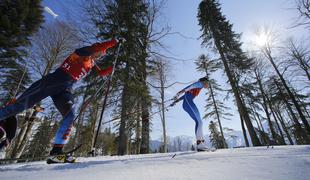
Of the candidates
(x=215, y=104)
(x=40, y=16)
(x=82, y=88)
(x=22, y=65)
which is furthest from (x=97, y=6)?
(x=215, y=104)

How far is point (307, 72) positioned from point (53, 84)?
2453cm

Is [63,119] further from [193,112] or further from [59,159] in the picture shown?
[193,112]

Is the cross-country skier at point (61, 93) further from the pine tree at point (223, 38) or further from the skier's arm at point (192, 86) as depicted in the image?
the pine tree at point (223, 38)

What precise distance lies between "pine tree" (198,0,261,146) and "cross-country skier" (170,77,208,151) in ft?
27.0

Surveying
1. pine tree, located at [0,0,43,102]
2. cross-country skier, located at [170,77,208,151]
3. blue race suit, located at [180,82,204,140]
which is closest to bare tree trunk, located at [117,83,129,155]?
cross-country skier, located at [170,77,208,151]

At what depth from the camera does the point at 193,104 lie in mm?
4758

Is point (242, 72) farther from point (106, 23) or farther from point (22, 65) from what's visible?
point (22, 65)

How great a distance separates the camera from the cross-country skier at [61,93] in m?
2.60

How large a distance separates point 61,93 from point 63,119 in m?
0.47

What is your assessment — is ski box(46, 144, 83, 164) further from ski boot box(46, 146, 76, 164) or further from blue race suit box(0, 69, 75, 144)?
blue race suit box(0, 69, 75, 144)

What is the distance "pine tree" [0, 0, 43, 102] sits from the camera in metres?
9.62

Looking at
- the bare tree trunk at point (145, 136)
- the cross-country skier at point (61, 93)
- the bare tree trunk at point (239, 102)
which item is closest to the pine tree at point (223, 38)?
the bare tree trunk at point (239, 102)

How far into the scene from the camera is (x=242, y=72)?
1376 cm

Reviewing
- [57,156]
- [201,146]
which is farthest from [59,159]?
[201,146]
